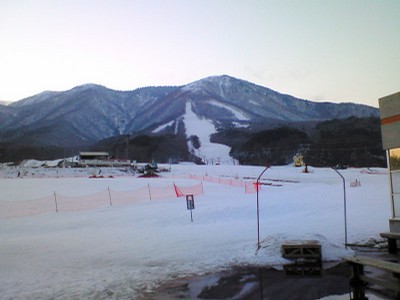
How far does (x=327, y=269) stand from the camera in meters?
10.5

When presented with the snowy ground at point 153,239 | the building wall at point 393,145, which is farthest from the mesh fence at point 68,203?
the building wall at point 393,145

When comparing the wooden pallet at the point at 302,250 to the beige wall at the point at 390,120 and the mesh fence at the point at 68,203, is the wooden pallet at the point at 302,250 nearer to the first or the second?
the beige wall at the point at 390,120

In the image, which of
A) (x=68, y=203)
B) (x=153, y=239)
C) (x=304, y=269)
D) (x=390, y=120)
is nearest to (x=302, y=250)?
(x=304, y=269)

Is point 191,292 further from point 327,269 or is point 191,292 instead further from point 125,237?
point 125,237

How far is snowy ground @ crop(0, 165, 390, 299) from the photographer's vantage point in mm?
10008

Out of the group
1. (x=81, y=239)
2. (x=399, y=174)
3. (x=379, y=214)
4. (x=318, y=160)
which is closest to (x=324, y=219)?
(x=379, y=214)

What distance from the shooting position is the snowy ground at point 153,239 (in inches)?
394

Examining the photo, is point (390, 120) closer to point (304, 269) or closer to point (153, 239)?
point (304, 269)

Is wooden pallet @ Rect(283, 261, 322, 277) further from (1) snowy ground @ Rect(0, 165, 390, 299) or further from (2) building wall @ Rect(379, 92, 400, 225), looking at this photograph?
(2) building wall @ Rect(379, 92, 400, 225)

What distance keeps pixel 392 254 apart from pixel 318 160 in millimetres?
98701

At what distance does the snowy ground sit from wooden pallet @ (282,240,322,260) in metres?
0.31

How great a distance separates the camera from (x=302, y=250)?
11.4m

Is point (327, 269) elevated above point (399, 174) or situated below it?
below

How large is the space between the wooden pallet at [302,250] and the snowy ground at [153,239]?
31 centimetres
